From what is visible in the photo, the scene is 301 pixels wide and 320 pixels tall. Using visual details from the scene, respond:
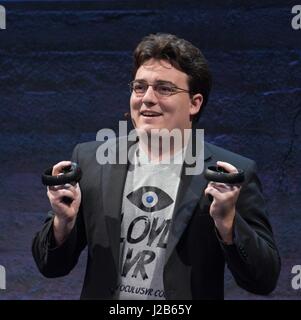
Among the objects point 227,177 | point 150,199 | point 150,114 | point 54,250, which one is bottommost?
point 54,250

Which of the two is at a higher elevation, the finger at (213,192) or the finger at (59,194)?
the finger at (213,192)

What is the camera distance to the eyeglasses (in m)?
1.60

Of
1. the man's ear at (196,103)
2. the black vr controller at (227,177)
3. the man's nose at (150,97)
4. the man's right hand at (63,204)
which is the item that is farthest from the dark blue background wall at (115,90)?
the black vr controller at (227,177)

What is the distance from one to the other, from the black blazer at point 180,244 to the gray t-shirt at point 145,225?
0.08 feet

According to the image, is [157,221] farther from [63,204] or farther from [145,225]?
[63,204]

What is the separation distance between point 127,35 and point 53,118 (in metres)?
0.43

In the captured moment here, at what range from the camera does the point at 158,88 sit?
→ 160 centimetres

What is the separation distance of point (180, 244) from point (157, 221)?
0.09 meters

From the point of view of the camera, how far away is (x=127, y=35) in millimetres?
2428

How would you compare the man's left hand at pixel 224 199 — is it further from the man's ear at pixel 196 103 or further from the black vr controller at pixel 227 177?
the man's ear at pixel 196 103

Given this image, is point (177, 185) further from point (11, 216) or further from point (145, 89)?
point (11, 216)

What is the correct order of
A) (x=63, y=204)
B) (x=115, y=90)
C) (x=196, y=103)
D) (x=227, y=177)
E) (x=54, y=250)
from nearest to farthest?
1. (x=227, y=177)
2. (x=63, y=204)
3. (x=54, y=250)
4. (x=196, y=103)
5. (x=115, y=90)

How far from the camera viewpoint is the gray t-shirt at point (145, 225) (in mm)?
1561

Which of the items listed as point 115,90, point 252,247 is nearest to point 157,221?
point 252,247
